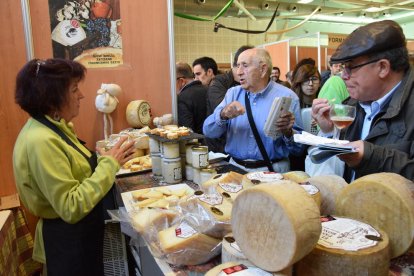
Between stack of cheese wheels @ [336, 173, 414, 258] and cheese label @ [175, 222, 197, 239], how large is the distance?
46 cm

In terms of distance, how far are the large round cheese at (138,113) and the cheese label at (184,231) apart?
180 cm

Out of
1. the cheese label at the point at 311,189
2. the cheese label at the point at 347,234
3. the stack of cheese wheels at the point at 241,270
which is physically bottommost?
the stack of cheese wheels at the point at 241,270

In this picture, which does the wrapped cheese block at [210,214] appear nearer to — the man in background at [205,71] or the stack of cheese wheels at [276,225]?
the stack of cheese wheels at [276,225]

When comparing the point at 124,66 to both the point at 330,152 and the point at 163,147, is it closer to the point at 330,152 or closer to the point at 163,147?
the point at 163,147

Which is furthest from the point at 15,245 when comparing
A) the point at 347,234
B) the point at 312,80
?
the point at 312,80

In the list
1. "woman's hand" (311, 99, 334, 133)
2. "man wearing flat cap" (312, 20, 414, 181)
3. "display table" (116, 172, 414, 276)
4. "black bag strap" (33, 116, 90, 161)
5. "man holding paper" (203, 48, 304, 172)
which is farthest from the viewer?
"man holding paper" (203, 48, 304, 172)

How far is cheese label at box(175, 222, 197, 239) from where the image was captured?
0.98m

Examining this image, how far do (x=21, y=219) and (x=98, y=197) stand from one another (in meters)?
1.37

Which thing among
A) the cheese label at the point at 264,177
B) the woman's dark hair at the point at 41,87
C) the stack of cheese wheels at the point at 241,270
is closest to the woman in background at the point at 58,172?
the woman's dark hair at the point at 41,87

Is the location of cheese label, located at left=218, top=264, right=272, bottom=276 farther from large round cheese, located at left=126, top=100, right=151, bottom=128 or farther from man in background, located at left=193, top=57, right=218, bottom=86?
man in background, located at left=193, top=57, right=218, bottom=86

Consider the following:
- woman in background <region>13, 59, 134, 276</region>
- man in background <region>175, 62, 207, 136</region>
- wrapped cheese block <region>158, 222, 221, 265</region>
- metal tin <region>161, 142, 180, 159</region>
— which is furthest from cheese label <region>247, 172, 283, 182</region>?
man in background <region>175, 62, 207, 136</region>

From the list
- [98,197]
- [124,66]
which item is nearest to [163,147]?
[98,197]

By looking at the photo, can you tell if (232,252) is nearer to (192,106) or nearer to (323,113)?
(323,113)

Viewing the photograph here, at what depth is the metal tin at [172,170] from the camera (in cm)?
187
